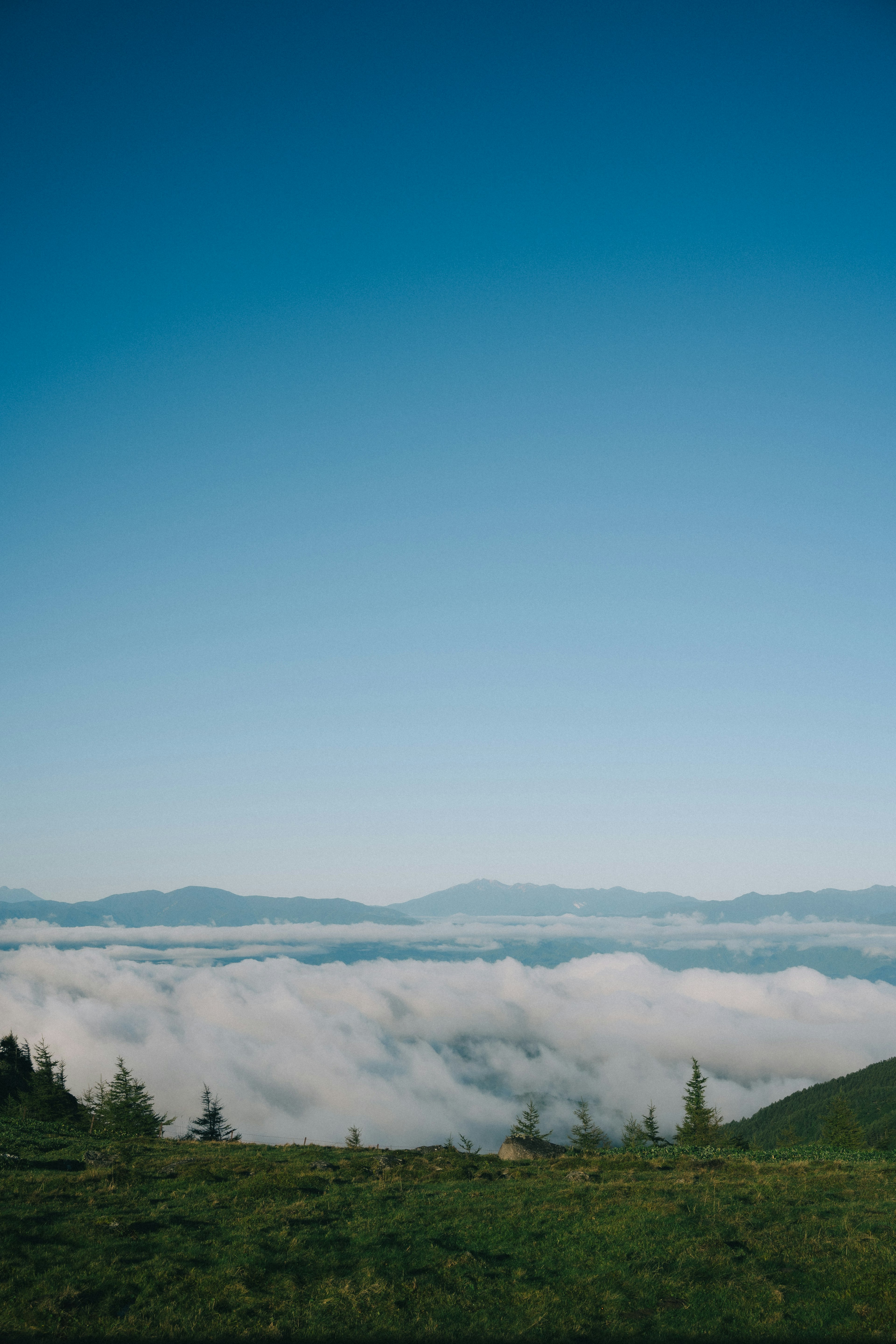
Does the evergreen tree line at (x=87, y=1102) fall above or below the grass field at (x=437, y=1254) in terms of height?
below

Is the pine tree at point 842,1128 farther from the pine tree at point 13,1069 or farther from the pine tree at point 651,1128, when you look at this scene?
the pine tree at point 13,1069

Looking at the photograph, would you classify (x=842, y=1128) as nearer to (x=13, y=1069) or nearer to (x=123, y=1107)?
(x=123, y=1107)

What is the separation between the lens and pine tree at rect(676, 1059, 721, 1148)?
280ft

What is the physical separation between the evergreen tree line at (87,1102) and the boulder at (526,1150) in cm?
2885

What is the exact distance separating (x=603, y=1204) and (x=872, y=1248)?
9282 millimetres

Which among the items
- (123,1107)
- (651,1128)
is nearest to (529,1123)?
(651,1128)

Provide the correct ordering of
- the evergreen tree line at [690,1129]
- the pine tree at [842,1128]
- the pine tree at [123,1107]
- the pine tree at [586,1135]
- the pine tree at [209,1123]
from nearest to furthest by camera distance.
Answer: the pine tree at [123,1107]
the pine tree at [586,1135]
the evergreen tree line at [690,1129]
the pine tree at [209,1123]
the pine tree at [842,1128]

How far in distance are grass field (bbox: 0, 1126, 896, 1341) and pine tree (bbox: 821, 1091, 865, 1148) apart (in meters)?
84.3

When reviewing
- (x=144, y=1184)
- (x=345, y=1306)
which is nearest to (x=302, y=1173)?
(x=144, y=1184)

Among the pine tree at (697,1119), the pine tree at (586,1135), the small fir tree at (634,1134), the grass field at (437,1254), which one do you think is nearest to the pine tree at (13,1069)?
the grass field at (437,1254)

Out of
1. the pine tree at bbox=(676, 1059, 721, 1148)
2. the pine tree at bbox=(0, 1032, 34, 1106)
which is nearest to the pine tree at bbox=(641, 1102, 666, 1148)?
the pine tree at bbox=(676, 1059, 721, 1148)

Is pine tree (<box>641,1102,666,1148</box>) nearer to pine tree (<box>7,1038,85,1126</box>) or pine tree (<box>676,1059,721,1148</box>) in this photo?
pine tree (<box>676,1059,721,1148</box>)

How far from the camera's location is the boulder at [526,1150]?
4175cm

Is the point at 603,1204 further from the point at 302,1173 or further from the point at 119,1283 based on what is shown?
the point at 119,1283
